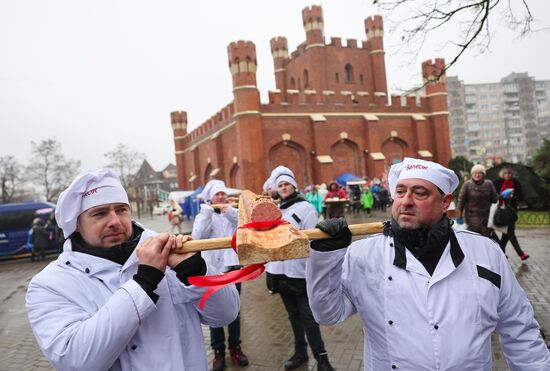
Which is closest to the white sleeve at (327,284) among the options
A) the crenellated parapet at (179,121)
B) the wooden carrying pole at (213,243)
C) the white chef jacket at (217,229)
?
the wooden carrying pole at (213,243)

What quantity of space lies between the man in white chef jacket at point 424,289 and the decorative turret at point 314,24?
33.9 meters

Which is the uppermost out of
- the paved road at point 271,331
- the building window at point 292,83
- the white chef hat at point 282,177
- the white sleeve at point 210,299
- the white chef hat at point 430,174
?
the building window at point 292,83

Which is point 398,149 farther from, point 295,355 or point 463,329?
point 463,329

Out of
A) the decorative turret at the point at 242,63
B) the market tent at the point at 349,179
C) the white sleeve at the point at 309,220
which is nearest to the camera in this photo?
the white sleeve at the point at 309,220

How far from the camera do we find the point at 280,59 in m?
38.8

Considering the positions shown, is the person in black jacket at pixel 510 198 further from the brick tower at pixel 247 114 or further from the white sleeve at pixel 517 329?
the brick tower at pixel 247 114

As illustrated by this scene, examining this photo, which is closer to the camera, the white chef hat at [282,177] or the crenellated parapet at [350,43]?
the white chef hat at [282,177]

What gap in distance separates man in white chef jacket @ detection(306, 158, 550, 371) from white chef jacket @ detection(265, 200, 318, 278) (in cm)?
182

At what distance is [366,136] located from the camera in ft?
93.8

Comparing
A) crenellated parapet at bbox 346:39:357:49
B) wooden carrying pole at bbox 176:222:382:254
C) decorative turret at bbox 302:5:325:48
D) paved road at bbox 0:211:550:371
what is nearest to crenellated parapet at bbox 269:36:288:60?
decorative turret at bbox 302:5:325:48

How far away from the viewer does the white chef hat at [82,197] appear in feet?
6.03

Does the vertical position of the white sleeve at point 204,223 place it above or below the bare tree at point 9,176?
below

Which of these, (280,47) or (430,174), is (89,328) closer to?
(430,174)

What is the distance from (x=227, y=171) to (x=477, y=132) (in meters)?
79.3
